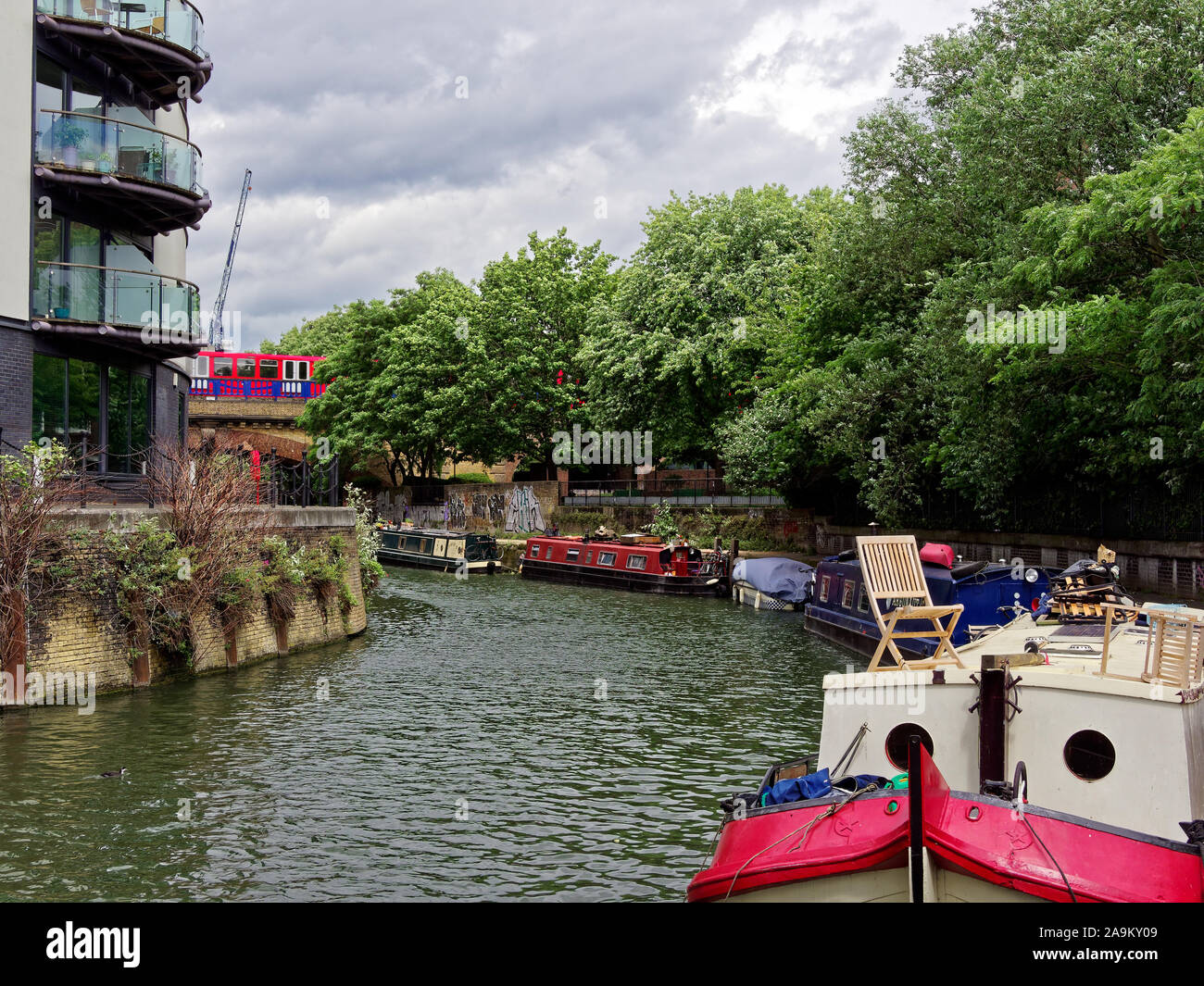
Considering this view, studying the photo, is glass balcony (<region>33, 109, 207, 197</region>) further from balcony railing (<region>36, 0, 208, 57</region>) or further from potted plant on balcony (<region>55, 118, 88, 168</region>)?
balcony railing (<region>36, 0, 208, 57</region>)

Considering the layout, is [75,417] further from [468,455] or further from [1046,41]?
[468,455]

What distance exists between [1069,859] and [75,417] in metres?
19.5

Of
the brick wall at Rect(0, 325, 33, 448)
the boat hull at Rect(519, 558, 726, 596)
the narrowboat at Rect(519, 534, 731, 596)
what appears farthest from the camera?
the narrowboat at Rect(519, 534, 731, 596)

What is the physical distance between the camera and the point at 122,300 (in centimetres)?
2050

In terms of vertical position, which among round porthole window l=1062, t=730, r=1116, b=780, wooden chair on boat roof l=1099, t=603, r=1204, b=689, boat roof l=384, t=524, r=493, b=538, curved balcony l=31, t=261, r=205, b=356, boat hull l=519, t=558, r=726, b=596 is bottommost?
boat hull l=519, t=558, r=726, b=596

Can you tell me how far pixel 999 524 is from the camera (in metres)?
28.1

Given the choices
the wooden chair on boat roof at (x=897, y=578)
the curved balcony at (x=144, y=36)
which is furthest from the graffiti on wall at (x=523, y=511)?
the wooden chair on boat roof at (x=897, y=578)

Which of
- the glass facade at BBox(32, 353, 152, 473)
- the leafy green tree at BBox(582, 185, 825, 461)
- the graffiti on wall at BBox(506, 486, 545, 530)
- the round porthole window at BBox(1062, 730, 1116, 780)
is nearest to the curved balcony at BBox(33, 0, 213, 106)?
the glass facade at BBox(32, 353, 152, 473)

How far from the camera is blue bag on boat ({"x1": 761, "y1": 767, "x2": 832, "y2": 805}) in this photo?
23.2 feet

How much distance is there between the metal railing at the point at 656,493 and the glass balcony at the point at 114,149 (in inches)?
1135

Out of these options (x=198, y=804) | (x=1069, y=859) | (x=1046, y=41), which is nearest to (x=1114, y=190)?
(x=1046, y=41)

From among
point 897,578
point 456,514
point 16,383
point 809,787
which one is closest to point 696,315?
point 456,514

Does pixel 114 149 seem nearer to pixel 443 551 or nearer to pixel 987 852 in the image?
pixel 987 852

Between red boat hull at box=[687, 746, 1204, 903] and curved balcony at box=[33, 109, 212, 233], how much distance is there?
18.5 meters
